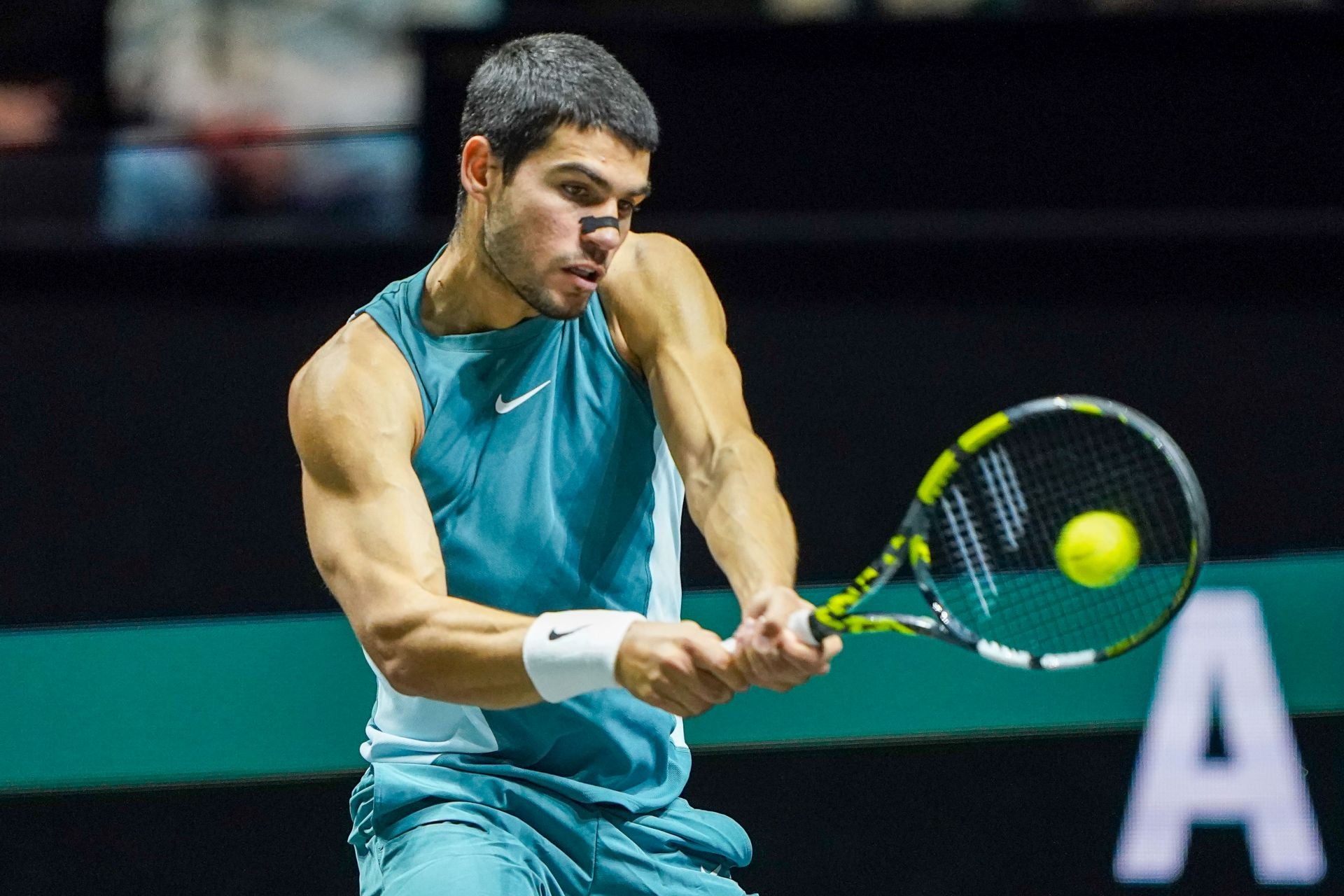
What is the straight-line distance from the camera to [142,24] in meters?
5.29

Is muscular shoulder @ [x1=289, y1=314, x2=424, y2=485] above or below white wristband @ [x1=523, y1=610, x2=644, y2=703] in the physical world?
above

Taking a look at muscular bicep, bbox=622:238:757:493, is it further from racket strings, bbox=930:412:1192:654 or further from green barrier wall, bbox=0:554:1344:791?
green barrier wall, bbox=0:554:1344:791

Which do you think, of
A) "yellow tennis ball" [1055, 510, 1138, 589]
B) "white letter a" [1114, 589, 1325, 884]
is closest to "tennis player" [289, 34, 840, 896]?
"yellow tennis ball" [1055, 510, 1138, 589]

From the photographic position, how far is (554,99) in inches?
112

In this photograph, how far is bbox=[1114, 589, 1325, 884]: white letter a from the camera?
183 inches

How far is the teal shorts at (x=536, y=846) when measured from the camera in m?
2.72

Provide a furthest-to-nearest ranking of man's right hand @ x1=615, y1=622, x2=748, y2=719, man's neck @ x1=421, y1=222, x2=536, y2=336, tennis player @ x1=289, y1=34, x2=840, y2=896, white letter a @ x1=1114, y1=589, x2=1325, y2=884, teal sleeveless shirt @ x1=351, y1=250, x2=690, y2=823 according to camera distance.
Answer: white letter a @ x1=1114, y1=589, x2=1325, y2=884
man's neck @ x1=421, y1=222, x2=536, y2=336
teal sleeveless shirt @ x1=351, y1=250, x2=690, y2=823
tennis player @ x1=289, y1=34, x2=840, y2=896
man's right hand @ x1=615, y1=622, x2=748, y2=719

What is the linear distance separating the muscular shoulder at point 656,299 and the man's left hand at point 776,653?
2.29 feet

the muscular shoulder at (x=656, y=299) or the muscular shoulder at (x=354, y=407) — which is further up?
the muscular shoulder at (x=656, y=299)

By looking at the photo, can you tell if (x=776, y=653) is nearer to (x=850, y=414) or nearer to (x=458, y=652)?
(x=458, y=652)

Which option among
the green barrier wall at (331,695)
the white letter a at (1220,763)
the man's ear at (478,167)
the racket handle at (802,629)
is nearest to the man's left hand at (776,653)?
the racket handle at (802,629)

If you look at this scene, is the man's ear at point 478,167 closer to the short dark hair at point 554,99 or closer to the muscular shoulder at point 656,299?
the short dark hair at point 554,99

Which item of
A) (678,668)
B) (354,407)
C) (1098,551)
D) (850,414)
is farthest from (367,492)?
(850,414)

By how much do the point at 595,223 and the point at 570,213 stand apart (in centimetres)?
5
